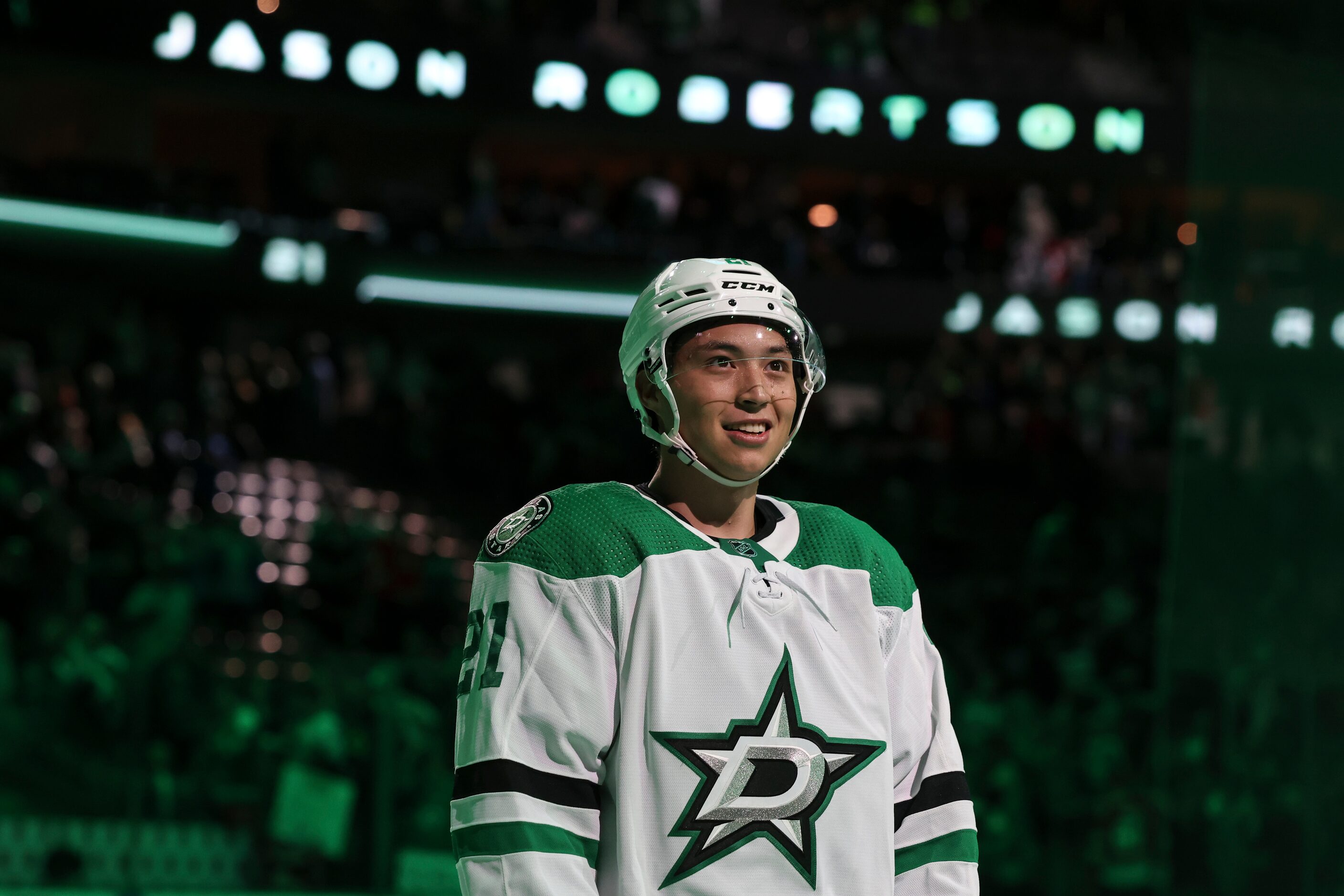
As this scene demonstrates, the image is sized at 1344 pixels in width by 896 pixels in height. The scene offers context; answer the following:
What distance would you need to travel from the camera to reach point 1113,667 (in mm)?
6945

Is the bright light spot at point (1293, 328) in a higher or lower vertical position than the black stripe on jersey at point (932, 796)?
higher

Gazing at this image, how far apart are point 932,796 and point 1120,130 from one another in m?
14.4

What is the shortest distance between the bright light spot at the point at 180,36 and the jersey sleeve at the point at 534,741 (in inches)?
473

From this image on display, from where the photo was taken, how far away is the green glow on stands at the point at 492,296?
13.0 meters

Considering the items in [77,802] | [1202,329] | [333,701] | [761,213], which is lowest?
[77,802]

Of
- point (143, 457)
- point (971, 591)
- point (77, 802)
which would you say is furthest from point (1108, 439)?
point (77, 802)

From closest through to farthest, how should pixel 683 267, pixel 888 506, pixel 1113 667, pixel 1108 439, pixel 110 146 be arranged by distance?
pixel 683 267, pixel 1113 667, pixel 888 506, pixel 1108 439, pixel 110 146

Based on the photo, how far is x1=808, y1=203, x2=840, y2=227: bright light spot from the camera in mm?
14727

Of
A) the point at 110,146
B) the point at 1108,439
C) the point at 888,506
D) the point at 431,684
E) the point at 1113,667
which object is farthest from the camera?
the point at 110,146

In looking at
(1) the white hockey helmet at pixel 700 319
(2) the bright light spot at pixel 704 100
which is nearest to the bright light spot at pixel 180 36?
(2) the bright light spot at pixel 704 100

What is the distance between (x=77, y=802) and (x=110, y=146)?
10208 mm

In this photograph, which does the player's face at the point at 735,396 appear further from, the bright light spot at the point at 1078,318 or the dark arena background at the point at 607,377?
the bright light spot at the point at 1078,318

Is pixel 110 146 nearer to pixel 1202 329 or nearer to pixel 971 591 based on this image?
pixel 971 591

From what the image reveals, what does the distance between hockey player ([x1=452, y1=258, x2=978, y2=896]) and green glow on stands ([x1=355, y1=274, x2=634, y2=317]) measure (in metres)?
11.1
